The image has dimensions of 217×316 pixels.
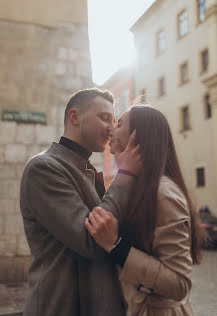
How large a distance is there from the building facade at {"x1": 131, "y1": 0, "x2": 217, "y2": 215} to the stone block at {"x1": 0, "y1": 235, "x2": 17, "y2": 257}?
15.8 metres

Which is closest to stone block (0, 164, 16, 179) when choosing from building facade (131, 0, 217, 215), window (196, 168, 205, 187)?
building facade (131, 0, 217, 215)

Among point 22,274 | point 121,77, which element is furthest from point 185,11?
point 22,274

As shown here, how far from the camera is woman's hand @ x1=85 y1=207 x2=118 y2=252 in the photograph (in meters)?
1.62

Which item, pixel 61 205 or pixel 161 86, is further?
pixel 161 86

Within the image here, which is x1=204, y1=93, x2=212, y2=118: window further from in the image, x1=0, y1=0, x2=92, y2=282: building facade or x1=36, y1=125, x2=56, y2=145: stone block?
x1=36, y1=125, x2=56, y2=145: stone block

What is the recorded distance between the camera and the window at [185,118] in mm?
23109

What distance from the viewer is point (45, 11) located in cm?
679

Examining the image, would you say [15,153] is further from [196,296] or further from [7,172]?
[196,296]

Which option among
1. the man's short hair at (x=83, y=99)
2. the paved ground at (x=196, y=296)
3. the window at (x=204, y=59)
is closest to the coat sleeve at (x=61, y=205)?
the man's short hair at (x=83, y=99)

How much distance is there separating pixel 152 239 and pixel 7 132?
5089 millimetres

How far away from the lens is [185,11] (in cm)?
2395

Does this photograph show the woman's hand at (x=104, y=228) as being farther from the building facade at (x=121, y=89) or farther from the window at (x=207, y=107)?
the building facade at (x=121, y=89)

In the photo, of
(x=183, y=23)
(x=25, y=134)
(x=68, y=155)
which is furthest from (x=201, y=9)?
(x=68, y=155)

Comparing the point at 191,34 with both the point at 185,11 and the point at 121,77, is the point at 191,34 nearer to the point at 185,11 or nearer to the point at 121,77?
the point at 185,11
